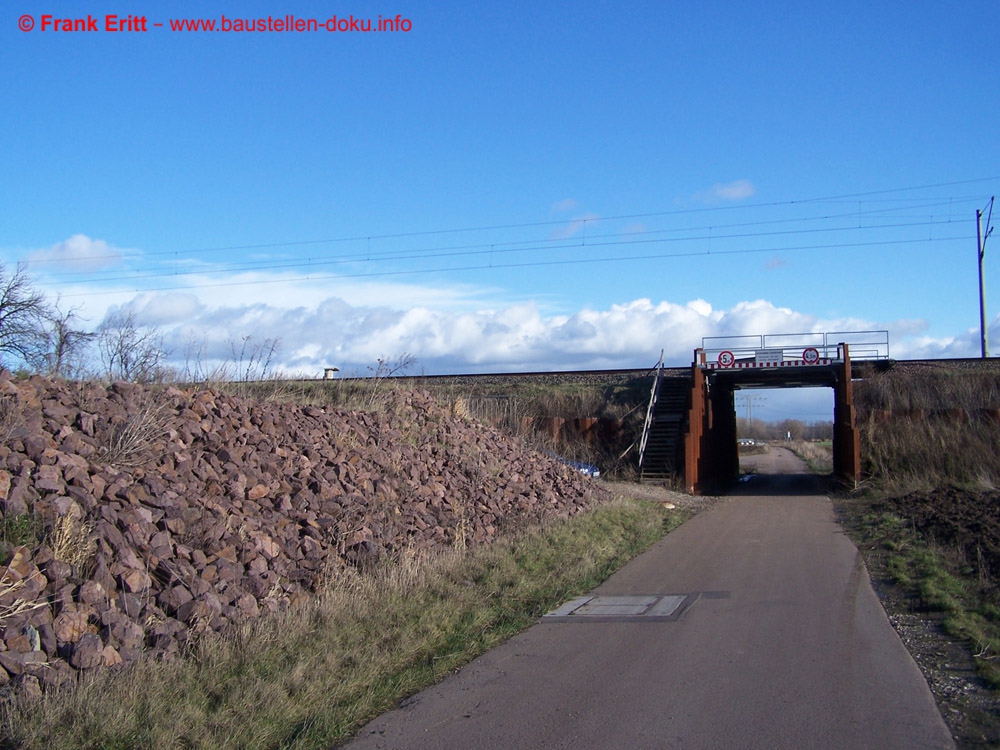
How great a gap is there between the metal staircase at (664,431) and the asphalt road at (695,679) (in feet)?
54.7

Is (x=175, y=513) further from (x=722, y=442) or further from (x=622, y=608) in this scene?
(x=722, y=442)

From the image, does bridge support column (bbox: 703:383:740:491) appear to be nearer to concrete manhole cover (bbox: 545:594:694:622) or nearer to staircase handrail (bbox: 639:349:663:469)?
staircase handrail (bbox: 639:349:663:469)

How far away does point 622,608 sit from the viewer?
9789mm

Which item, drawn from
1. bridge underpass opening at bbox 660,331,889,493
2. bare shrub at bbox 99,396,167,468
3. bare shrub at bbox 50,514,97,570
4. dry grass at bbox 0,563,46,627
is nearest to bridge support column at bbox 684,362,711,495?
bridge underpass opening at bbox 660,331,889,493

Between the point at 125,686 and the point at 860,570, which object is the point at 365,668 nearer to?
the point at 125,686

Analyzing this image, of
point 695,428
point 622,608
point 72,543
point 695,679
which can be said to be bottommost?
point 622,608

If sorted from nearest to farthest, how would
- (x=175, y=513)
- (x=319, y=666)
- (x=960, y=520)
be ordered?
(x=319, y=666), (x=175, y=513), (x=960, y=520)

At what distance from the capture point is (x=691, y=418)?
2809cm

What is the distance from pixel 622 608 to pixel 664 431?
21206mm

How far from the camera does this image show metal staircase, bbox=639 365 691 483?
93.2 feet

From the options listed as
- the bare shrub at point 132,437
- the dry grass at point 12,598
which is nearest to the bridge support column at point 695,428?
the bare shrub at point 132,437

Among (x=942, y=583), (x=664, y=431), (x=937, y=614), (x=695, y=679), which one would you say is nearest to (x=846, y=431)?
(x=664, y=431)

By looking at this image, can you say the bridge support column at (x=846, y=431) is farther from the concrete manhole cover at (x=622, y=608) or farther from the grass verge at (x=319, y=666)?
the concrete manhole cover at (x=622, y=608)

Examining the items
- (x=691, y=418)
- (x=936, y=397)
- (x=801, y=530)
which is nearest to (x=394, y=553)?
(x=801, y=530)
